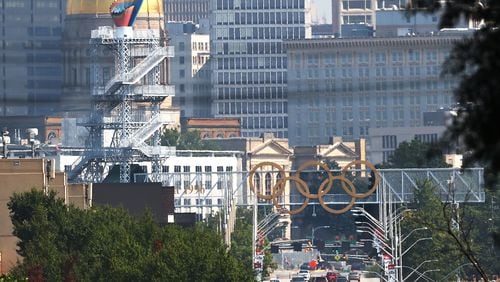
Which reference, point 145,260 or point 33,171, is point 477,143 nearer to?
point 145,260

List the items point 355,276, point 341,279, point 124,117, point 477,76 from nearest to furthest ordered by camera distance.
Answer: point 477,76, point 341,279, point 355,276, point 124,117

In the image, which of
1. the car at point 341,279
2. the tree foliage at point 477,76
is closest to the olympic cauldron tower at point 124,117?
the car at point 341,279

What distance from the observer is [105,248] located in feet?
269

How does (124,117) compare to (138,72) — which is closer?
(138,72)

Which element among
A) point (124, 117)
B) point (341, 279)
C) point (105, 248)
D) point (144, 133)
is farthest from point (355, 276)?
point (105, 248)

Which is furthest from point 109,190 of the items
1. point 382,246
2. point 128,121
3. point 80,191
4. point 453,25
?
point 453,25

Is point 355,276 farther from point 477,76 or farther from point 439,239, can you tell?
point 477,76

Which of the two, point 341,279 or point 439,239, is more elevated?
point 439,239

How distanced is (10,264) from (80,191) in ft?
77.3

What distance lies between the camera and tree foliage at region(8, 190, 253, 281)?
77062 millimetres

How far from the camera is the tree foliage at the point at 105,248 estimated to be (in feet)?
253

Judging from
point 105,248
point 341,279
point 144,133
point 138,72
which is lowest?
point 341,279

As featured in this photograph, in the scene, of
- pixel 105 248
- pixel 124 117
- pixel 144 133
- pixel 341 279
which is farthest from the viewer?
pixel 124 117

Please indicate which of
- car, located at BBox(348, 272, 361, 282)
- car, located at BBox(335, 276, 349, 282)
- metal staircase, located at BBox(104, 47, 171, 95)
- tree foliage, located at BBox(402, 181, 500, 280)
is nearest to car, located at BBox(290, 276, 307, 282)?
car, located at BBox(335, 276, 349, 282)
